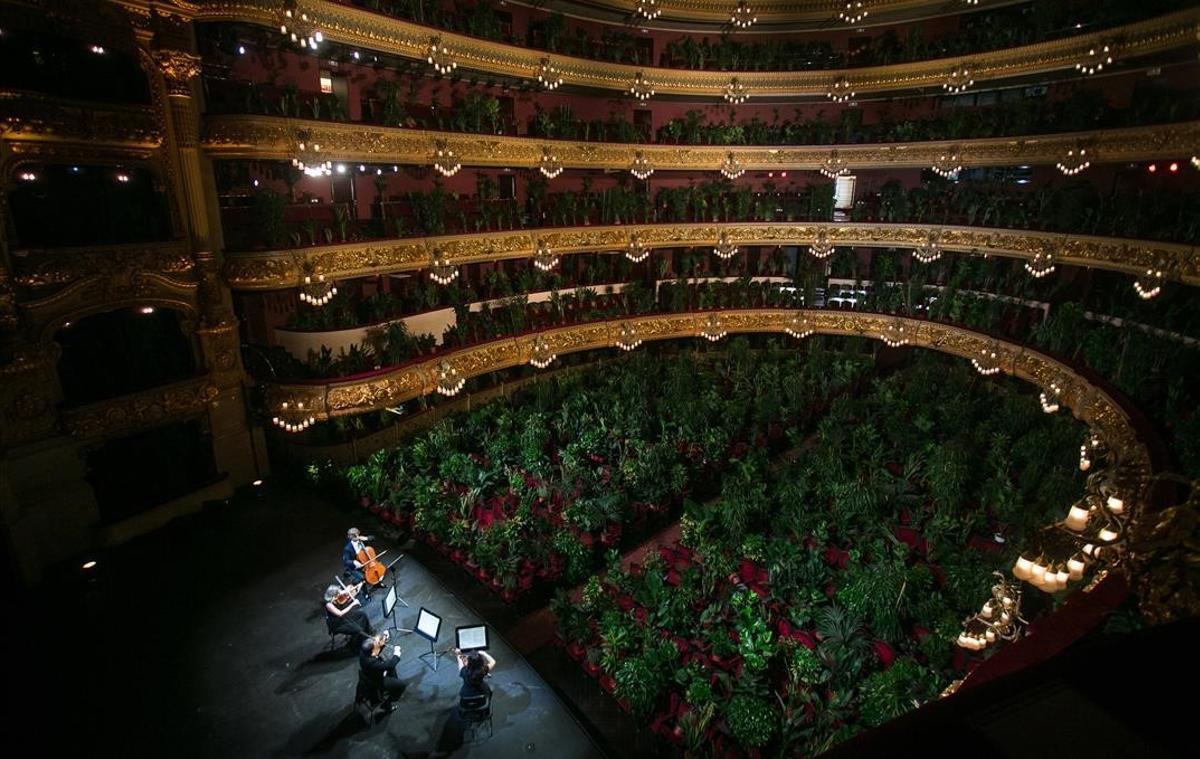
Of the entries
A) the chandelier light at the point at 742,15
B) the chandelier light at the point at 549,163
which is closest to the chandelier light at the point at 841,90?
the chandelier light at the point at 742,15

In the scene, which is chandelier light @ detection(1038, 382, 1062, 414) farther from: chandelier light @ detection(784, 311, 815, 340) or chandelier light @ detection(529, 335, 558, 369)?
chandelier light @ detection(529, 335, 558, 369)

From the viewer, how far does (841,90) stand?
26.5 meters

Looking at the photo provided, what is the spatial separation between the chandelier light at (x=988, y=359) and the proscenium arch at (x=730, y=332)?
5cm

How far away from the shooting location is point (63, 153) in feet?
43.6

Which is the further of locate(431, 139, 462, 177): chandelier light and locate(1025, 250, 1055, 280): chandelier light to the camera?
locate(1025, 250, 1055, 280): chandelier light

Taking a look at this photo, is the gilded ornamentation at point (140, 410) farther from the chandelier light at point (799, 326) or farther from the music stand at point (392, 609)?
the chandelier light at point (799, 326)

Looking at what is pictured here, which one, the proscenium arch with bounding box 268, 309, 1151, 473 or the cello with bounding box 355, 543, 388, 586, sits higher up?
the proscenium arch with bounding box 268, 309, 1151, 473

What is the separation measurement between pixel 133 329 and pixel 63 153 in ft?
14.1

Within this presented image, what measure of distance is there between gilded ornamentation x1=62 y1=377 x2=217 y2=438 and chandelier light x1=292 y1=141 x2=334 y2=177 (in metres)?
6.60

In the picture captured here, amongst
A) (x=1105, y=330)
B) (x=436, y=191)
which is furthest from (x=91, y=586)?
(x=1105, y=330)

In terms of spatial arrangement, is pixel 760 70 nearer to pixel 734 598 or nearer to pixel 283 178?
pixel 283 178

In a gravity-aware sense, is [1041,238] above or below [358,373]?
above

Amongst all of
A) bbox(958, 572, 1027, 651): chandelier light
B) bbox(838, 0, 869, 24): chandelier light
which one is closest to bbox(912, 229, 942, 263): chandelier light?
bbox(838, 0, 869, 24): chandelier light

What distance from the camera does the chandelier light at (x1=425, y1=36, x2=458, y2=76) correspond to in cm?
1897
